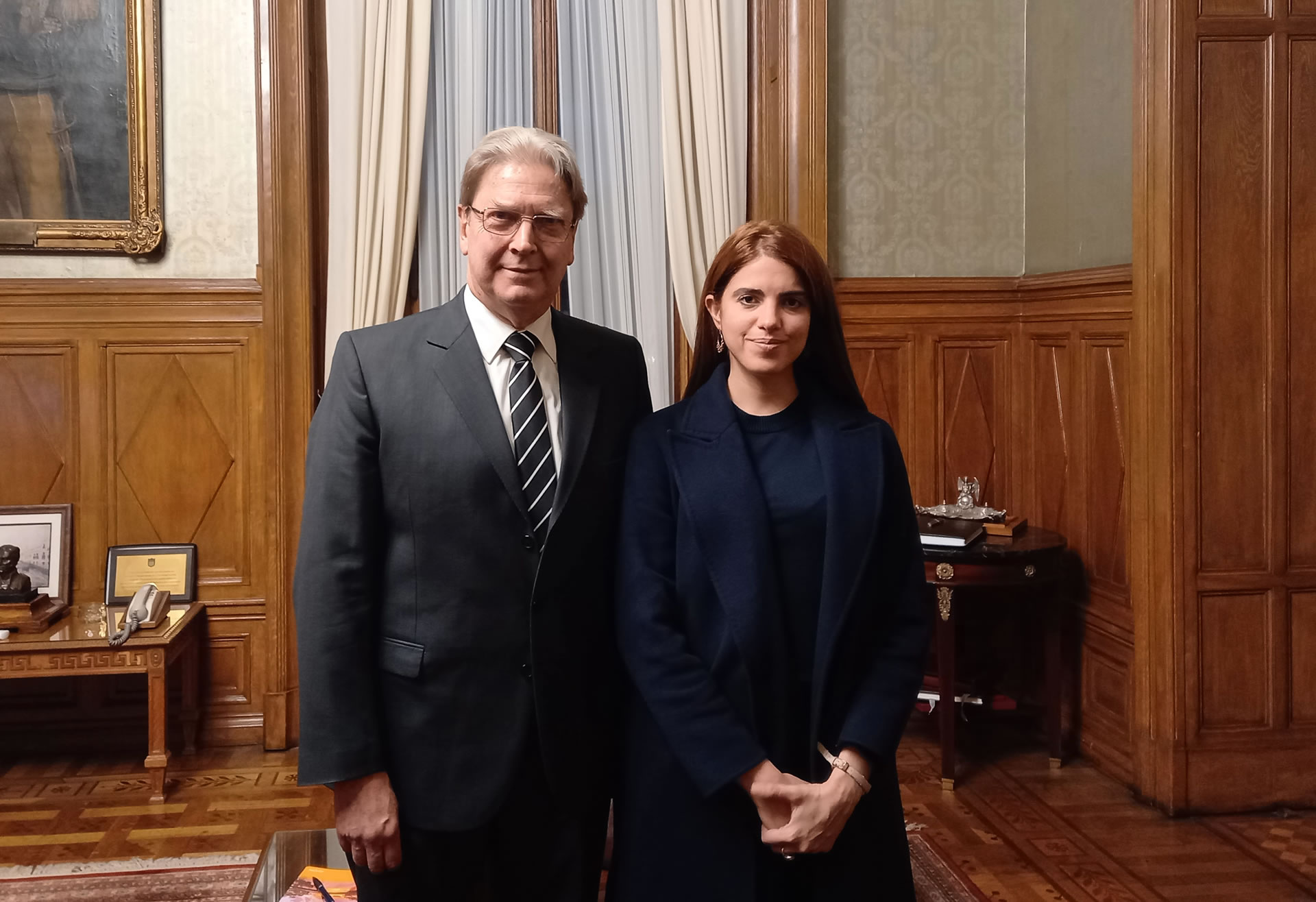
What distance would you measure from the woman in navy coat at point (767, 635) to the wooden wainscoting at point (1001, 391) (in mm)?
2624

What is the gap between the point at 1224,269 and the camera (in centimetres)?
387

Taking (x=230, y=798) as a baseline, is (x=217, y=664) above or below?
above

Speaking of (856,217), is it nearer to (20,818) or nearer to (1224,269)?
(1224,269)

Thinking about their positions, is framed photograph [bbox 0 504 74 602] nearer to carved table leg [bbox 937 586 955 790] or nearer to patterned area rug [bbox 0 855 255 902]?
patterned area rug [bbox 0 855 255 902]

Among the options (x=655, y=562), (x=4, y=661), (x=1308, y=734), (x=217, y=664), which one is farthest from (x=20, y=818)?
(x=1308, y=734)

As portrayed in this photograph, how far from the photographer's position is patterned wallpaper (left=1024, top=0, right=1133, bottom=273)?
4.18 m

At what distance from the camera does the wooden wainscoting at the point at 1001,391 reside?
4469 mm

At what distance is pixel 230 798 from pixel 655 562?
2730mm

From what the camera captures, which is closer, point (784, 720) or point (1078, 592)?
point (784, 720)

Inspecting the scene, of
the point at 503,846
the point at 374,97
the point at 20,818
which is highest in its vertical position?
the point at 374,97

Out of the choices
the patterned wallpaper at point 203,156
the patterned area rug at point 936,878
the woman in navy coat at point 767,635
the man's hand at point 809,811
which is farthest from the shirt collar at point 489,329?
the patterned wallpaper at point 203,156

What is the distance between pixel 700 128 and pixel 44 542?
2.95 metres

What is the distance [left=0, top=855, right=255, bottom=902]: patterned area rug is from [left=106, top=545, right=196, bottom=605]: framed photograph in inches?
47.5

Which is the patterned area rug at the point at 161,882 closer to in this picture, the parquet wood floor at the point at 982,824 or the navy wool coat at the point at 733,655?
the parquet wood floor at the point at 982,824
